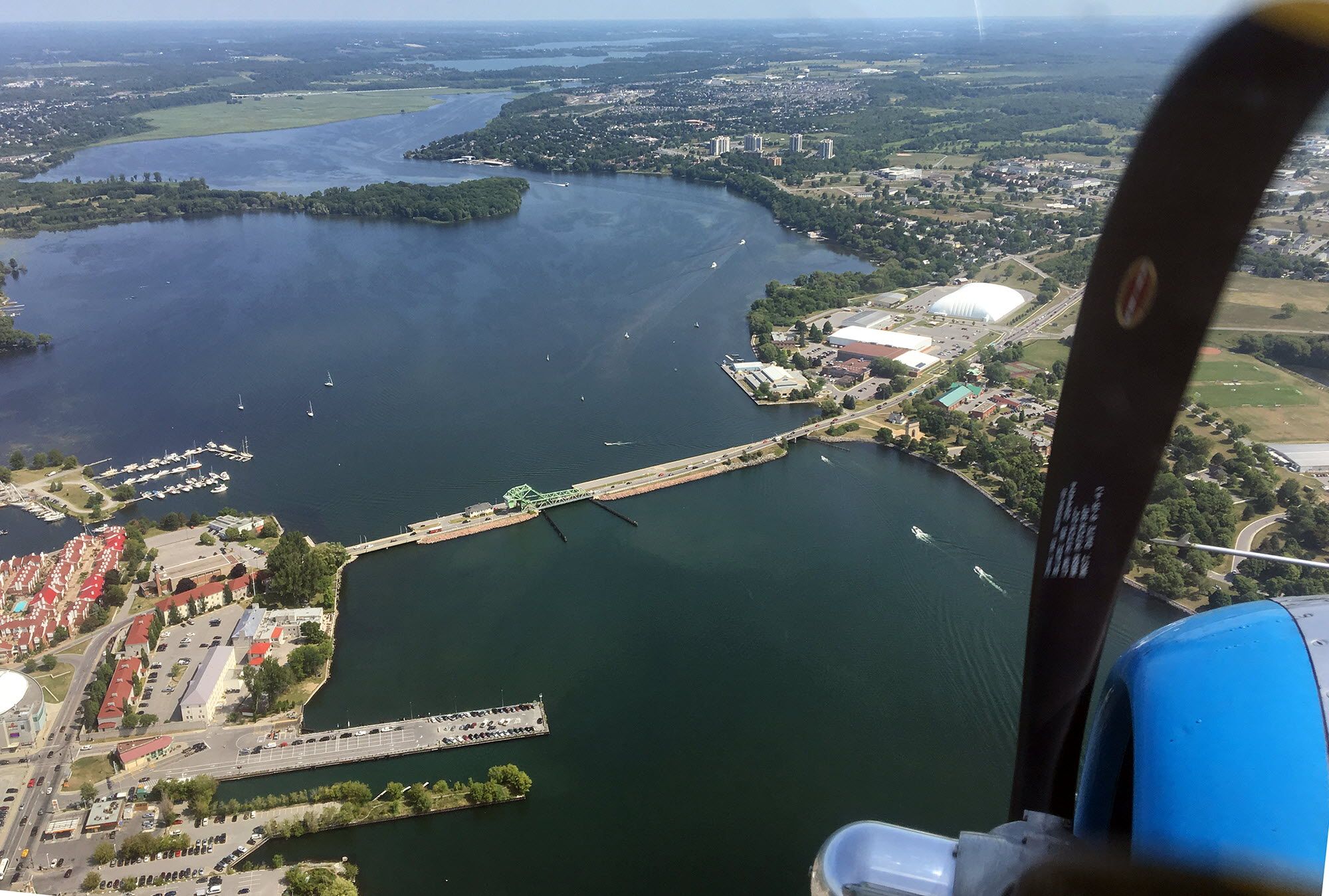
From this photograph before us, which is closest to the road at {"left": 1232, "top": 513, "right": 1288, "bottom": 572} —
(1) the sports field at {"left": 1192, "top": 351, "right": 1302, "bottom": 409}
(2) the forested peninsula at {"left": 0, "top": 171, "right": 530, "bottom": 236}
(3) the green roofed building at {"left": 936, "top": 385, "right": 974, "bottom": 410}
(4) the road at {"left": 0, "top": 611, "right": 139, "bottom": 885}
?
(1) the sports field at {"left": 1192, "top": 351, "right": 1302, "bottom": 409}

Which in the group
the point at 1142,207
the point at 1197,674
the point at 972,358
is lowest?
the point at 972,358

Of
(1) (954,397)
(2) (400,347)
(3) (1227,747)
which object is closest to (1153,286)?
(3) (1227,747)

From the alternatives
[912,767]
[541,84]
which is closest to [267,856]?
[912,767]

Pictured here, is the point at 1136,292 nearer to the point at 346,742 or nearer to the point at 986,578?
the point at 346,742

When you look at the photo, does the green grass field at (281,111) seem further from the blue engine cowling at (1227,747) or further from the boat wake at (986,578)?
the blue engine cowling at (1227,747)

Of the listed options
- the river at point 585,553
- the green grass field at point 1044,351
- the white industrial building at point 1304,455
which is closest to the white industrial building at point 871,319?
the river at point 585,553

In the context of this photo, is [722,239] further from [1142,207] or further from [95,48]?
[95,48]

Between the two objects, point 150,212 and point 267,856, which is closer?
point 267,856
